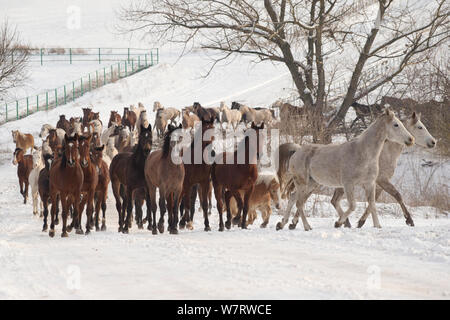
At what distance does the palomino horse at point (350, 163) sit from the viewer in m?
13.5

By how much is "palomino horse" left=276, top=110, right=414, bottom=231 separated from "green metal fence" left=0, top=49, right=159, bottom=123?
127 ft

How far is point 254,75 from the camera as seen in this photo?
220 ft

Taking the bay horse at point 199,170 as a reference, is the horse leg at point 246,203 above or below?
below

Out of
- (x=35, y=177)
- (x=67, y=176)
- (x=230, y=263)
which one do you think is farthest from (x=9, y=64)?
(x=230, y=263)

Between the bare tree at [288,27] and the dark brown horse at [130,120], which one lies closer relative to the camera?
the bare tree at [288,27]

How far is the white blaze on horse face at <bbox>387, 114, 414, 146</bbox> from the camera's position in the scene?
1347cm

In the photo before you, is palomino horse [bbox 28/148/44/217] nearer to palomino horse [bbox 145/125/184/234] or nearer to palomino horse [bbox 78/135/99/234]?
palomino horse [bbox 78/135/99/234]

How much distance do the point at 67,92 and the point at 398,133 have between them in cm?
4863

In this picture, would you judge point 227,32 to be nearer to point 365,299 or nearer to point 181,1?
point 181,1

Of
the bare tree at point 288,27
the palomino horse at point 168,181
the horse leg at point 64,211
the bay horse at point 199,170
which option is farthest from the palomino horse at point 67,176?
the bare tree at point 288,27

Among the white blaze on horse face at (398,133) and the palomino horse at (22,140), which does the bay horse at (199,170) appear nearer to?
the white blaze on horse face at (398,133)

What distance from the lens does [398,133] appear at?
13.6 meters

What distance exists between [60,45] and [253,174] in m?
74.2
